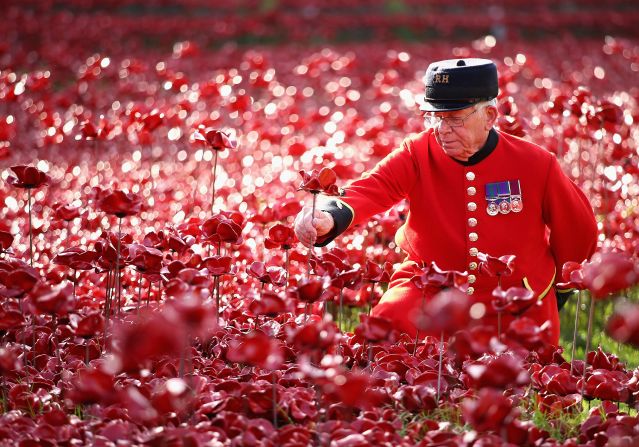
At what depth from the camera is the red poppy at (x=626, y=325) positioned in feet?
6.03

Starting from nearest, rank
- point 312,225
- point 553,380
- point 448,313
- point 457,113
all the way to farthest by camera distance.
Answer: point 448,313, point 553,380, point 312,225, point 457,113

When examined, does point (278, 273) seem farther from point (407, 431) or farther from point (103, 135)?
point (103, 135)

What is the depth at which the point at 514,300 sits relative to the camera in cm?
219

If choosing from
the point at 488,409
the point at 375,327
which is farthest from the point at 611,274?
the point at 375,327

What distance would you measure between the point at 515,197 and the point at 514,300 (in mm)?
998

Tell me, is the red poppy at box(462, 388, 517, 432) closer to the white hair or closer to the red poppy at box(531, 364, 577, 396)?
the red poppy at box(531, 364, 577, 396)

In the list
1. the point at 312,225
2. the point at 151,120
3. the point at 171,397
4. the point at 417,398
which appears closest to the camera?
the point at 171,397

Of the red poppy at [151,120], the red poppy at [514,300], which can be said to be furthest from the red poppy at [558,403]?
the red poppy at [151,120]

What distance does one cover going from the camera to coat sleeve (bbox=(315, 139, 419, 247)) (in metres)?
3.08

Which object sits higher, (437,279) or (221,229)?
(221,229)

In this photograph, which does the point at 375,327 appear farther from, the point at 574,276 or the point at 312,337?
the point at 574,276

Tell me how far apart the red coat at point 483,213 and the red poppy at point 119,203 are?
2.70 ft

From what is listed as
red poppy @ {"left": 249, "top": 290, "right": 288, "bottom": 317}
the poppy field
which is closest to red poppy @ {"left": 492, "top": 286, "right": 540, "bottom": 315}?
the poppy field

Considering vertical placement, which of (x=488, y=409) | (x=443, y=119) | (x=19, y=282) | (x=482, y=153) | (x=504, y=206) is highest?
(x=443, y=119)
